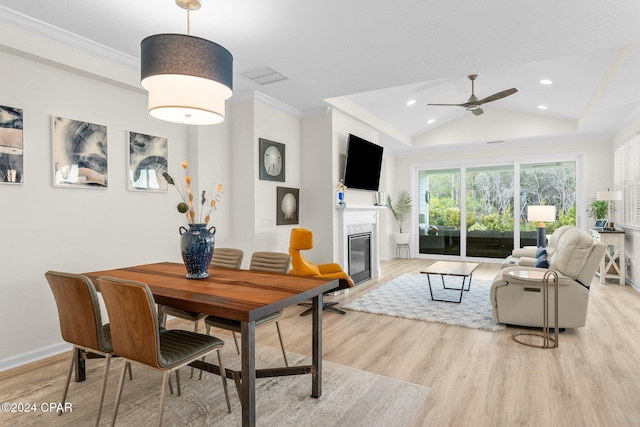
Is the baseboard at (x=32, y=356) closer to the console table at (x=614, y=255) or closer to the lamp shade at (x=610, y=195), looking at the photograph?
the console table at (x=614, y=255)

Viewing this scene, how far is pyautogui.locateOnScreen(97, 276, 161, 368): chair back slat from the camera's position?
1758 mm

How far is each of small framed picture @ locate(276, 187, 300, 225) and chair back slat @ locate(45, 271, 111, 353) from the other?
3.03 metres

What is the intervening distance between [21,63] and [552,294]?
5118mm

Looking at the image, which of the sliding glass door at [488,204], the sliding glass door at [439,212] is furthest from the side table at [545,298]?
the sliding glass door at [439,212]

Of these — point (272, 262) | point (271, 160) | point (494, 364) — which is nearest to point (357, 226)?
point (271, 160)

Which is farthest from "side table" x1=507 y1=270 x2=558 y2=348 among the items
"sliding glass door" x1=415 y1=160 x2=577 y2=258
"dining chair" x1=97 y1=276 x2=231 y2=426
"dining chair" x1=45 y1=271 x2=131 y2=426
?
"sliding glass door" x1=415 y1=160 x2=577 y2=258

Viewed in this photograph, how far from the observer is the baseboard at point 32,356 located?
2819mm

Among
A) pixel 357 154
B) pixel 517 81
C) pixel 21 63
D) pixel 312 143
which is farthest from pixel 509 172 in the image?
pixel 21 63

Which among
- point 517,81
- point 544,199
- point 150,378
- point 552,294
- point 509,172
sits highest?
point 517,81

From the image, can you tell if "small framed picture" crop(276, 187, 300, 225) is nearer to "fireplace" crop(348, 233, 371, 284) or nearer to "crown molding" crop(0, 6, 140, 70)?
"fireplace" crop(348, 233, 371, 284)

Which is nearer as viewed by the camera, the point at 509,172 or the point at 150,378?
the point at 150,378

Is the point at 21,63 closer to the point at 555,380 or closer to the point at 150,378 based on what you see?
the point at 150,378

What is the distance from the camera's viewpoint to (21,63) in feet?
9.54

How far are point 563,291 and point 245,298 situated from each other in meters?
3.15
